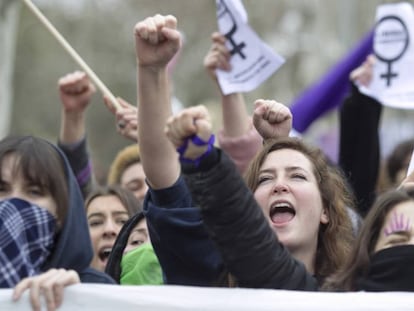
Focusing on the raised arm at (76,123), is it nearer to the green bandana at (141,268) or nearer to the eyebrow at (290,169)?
the green bandana at (141,268)

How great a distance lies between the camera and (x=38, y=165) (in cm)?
455

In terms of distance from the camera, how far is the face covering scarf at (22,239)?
4332 mm

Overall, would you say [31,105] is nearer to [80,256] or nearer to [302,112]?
[302,112]

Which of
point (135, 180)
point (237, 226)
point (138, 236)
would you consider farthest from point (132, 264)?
point (135, 180)

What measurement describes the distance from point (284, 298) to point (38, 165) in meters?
0.90

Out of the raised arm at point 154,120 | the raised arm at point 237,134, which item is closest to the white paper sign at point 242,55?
the raised arm at point 237,134

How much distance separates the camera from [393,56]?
7105mm

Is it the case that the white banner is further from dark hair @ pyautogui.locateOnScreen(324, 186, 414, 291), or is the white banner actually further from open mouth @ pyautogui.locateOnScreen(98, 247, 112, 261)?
open mouth @ pyautogui.locateOnScreen(98, 247, 112, 261)

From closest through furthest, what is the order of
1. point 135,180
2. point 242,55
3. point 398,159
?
point 242,55 < point 135,180 < point 398,159

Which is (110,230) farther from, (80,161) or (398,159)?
(398,159)

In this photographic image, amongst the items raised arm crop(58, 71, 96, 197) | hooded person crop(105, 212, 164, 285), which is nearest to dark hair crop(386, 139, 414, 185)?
raised arm crop(58, 71, 96, 197)

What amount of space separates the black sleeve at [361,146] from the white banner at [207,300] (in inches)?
105

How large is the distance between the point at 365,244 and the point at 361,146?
8.41 ft

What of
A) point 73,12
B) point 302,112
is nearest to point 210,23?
point 73,12
